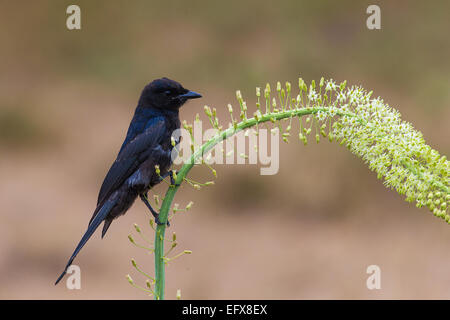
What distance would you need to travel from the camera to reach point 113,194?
3.16 metres

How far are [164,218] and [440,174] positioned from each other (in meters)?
1.05

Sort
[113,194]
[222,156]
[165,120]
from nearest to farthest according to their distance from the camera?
[222,156]
[113,194]
[165,120]

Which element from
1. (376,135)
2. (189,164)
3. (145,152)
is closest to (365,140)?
(376,135)

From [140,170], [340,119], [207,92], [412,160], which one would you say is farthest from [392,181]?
[207,92]

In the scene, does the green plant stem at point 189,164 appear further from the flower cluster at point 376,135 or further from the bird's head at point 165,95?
the bird's head at point 165,95

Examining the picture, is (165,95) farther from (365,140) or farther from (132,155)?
(365,140)

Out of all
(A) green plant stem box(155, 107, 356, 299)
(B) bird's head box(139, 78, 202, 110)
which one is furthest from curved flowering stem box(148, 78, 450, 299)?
(B) bird's head box(139, 78, 202, 110)

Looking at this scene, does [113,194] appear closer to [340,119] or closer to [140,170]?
[140,170]

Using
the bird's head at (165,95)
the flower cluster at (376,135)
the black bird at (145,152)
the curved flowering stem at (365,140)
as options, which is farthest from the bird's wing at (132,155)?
the flower cluster at (376,135)

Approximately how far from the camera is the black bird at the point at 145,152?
315 cm

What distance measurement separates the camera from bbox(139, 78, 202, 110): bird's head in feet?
11.1

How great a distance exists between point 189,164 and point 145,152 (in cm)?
125

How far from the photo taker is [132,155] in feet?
10.9

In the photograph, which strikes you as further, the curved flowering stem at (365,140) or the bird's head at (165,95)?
the bird's head at (165,95)
